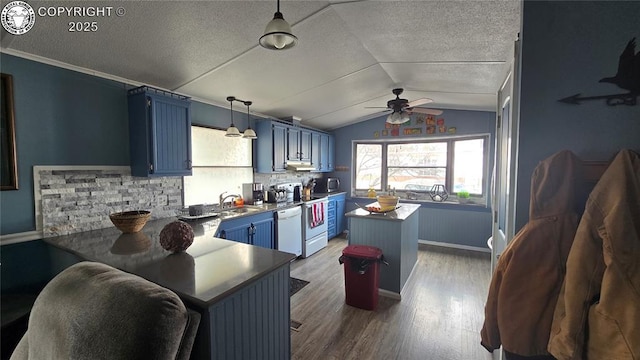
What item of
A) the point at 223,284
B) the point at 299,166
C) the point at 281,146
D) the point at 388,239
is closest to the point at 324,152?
the point at 299,166

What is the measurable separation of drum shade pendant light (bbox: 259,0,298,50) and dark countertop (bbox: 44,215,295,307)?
4.10 ft

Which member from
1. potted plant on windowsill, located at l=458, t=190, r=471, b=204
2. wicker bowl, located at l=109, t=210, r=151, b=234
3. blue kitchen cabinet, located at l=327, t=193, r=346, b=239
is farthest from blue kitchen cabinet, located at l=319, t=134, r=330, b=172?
wicker bowl, located at l=109, t=210, r=151, b=234

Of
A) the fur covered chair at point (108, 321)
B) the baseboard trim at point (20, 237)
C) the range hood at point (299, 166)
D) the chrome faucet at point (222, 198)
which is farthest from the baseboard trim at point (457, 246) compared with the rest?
the baseboard trim at point (20, 237)

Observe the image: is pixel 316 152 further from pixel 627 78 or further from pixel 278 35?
pixel 627 78

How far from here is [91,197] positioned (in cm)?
228

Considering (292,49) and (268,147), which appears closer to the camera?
(292,49)

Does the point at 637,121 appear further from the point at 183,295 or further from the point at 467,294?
the point at 467,294

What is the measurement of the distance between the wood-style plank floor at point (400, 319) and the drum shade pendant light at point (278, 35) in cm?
221

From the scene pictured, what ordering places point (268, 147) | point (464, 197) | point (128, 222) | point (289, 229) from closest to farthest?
point (128, 222) < point (289, 229) < point (268, 147) < point (464, 197)

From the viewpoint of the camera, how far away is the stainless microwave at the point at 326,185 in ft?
18.1

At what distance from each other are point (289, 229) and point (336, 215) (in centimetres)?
174

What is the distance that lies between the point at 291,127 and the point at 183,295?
11.8 feet

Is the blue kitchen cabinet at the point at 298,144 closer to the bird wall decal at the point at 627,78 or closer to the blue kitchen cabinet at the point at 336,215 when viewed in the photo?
the blue kitchen cabinet at the point at 336,215

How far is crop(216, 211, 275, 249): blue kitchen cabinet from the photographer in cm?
280
